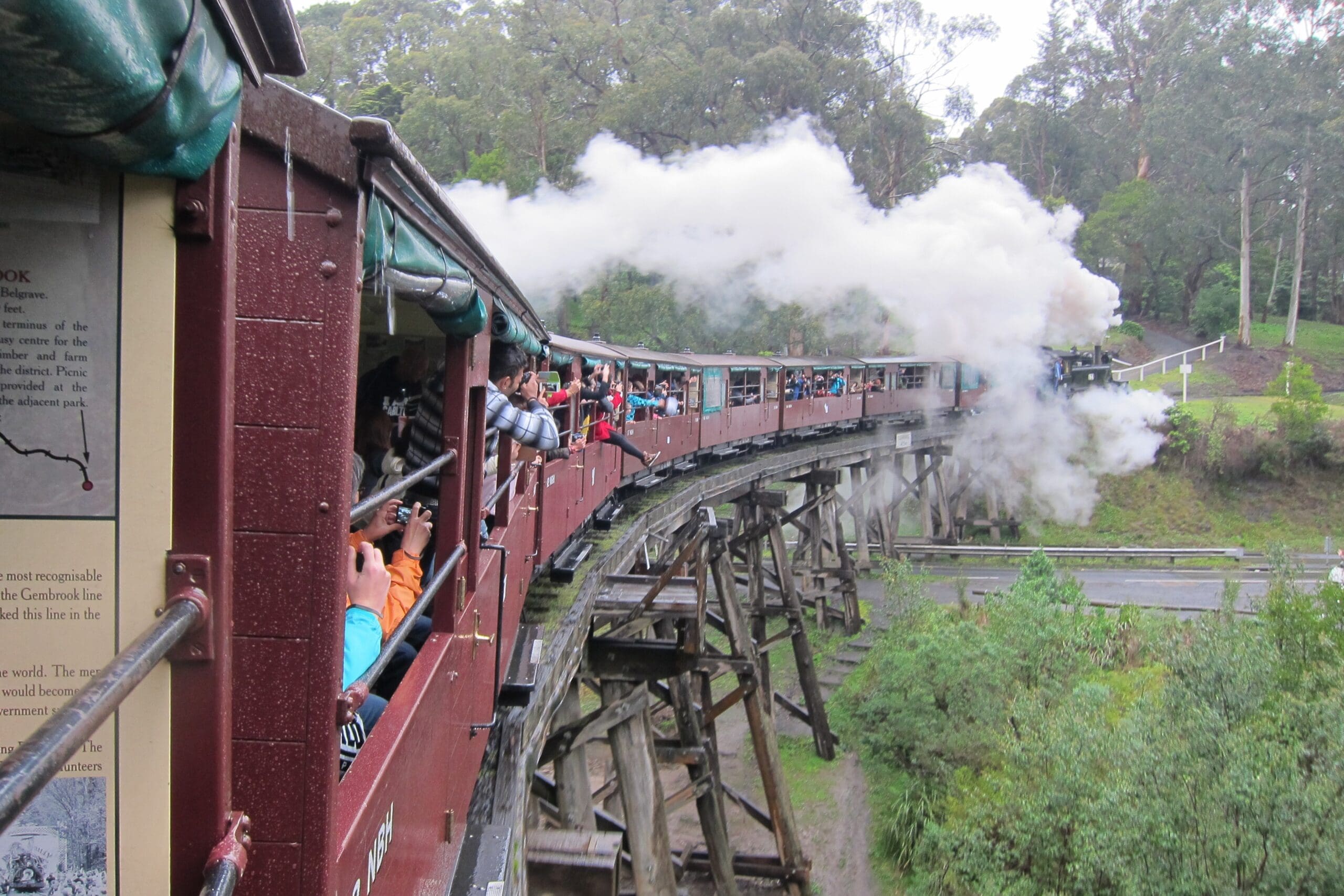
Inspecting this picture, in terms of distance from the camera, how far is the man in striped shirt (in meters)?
3.38

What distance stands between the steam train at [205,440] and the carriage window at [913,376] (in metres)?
21.9

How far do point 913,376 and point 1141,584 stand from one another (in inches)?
271

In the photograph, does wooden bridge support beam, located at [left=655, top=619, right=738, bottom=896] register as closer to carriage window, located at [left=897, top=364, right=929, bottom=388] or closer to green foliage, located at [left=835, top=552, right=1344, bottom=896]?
green foliage, located at [left=835, top=552, right=1344, bottom=896]

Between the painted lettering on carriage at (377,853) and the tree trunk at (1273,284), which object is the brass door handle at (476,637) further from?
the tree trunk at (1273,284)

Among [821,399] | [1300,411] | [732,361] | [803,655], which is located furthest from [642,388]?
[1300,411]

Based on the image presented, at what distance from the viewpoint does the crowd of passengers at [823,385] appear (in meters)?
18.9

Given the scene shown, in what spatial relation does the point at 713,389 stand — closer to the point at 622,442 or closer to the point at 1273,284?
the point at 622,442

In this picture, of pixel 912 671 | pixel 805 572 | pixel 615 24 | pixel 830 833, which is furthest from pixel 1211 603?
pixel 615 24

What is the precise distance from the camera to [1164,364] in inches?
1436

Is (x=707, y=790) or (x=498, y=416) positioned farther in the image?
(x=707, y=790)

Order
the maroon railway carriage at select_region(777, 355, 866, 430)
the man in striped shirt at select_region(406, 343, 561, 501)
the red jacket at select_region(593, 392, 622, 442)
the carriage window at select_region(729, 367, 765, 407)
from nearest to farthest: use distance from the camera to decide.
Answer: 1. the man in striped shirt at select_region(406, 343, 561, 501)
2. the red jacket at select_region(593, 392, 622, 442)
3. the carriage window at select_region(729, 367, 765, 407)
4. the maroon railway carriage at select_region(777, 355, 866, 430)

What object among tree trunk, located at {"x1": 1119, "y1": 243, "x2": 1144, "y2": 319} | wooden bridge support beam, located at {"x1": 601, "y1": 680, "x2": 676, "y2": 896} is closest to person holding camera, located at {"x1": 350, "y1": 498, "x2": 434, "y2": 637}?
wooden bridge support beam, located at {"x1": 601, "y1": 680, "x2": 676, "y2": 896}

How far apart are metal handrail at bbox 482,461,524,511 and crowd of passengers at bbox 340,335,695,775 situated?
0.5 inches

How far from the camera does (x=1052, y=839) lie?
8391 mm
